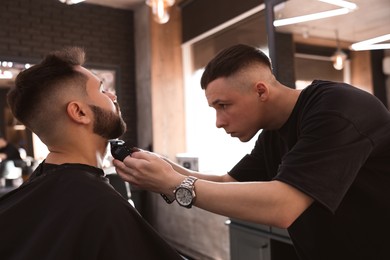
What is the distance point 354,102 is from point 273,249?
1364 mm

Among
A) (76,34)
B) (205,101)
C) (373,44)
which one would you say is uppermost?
(76,34)

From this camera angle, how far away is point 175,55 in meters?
4.55

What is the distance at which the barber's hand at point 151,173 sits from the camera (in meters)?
1.00

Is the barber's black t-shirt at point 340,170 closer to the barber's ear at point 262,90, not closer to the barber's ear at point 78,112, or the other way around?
the barber's ear at point 262,90

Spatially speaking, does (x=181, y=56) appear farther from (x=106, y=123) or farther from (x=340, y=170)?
(x=340, y=170)

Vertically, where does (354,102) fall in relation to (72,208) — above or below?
above

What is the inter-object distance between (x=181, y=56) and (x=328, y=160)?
3.88 m

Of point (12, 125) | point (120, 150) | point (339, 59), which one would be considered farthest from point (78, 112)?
point (12, 125)

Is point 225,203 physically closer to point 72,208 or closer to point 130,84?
point 72,208

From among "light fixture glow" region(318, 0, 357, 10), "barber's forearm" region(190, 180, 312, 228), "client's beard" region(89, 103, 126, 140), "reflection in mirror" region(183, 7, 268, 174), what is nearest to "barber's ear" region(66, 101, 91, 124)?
"client's beard" region(89, 103, 126, 140)

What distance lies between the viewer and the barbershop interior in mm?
2871

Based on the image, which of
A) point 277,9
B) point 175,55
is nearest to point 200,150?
point 175,55

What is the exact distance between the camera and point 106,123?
1.30 meters

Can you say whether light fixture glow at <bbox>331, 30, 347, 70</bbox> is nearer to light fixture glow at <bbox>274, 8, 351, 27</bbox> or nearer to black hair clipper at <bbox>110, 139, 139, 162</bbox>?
light fixture glow at <bbox>274, 8, 351, 27</bbox>
